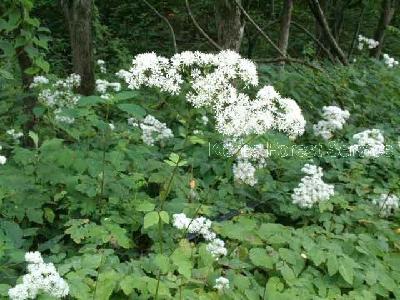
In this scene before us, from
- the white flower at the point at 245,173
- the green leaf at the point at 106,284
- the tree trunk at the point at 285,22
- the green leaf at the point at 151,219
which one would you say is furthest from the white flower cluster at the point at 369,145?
the tree trunk at the point at 285,22

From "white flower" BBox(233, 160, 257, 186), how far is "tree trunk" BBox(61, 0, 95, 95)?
1981 mm

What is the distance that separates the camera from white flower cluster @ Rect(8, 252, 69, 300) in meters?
1.94

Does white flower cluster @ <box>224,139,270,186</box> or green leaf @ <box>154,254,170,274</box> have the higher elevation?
green leaf @ <box>154,254,170,274</box>

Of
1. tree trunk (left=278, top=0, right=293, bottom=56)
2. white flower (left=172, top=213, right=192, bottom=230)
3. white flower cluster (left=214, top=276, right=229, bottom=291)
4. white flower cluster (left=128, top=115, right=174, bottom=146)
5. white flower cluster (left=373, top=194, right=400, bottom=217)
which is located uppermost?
tree trunk (left=278, top=0, right=293, bottom=56)

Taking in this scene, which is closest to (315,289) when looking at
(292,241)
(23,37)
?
(292,241)

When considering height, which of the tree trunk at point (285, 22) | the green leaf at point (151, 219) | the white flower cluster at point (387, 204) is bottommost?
the white flower cluster at point (387, 204)

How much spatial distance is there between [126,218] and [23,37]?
1.61 m

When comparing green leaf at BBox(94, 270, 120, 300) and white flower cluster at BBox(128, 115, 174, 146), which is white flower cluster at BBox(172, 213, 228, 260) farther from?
white flower cluster at BBox(128, 115, 174, 146)

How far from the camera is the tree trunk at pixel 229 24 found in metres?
5.10

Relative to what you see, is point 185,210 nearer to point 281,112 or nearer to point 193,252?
point 193,252

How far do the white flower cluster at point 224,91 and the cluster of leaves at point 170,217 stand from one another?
17 centimetres

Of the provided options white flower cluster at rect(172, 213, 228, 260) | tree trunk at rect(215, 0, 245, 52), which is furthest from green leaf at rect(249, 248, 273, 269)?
tree trunk at rect(215, 0, 245, 52)

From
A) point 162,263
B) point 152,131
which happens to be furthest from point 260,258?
point 152,131

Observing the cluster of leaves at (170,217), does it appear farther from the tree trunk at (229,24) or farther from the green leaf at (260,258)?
the tree trunk at (229,24)
